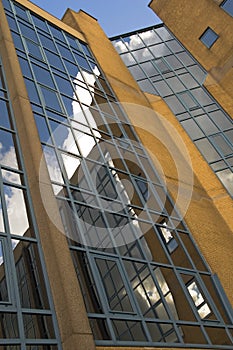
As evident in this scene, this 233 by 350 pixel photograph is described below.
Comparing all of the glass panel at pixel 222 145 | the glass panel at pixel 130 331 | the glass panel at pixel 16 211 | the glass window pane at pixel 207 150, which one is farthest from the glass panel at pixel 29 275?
the glass panel at pixel 222 145

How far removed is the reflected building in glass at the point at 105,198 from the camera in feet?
25.8

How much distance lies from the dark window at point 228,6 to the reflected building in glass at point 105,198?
112 mm

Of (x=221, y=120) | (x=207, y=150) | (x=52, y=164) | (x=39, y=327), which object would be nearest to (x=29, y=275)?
(x=39, y=327)

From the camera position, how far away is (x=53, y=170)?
1062 centimetres

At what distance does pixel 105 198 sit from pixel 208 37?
15491 millimetres

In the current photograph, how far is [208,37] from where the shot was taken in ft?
Result: 73.3

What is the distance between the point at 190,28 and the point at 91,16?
26.8ft

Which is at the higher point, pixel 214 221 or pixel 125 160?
pixel 125 160

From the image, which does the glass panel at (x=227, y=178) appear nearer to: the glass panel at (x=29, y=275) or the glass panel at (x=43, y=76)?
the glass panel at (x=43, y=76)

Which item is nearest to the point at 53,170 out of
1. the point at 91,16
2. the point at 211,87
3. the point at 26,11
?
the point at 26,11

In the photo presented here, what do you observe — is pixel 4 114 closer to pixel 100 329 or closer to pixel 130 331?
pixel 100 329

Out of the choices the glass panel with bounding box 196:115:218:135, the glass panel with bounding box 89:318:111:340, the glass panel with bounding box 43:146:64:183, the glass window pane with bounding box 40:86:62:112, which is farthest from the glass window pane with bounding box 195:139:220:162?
the glass panel with bounding box 89:318:111:340

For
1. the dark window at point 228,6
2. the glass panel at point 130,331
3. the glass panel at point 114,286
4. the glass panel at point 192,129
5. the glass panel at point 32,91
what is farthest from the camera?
the dark window at point 228,6

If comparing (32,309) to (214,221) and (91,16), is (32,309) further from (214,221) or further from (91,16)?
(91,16)
